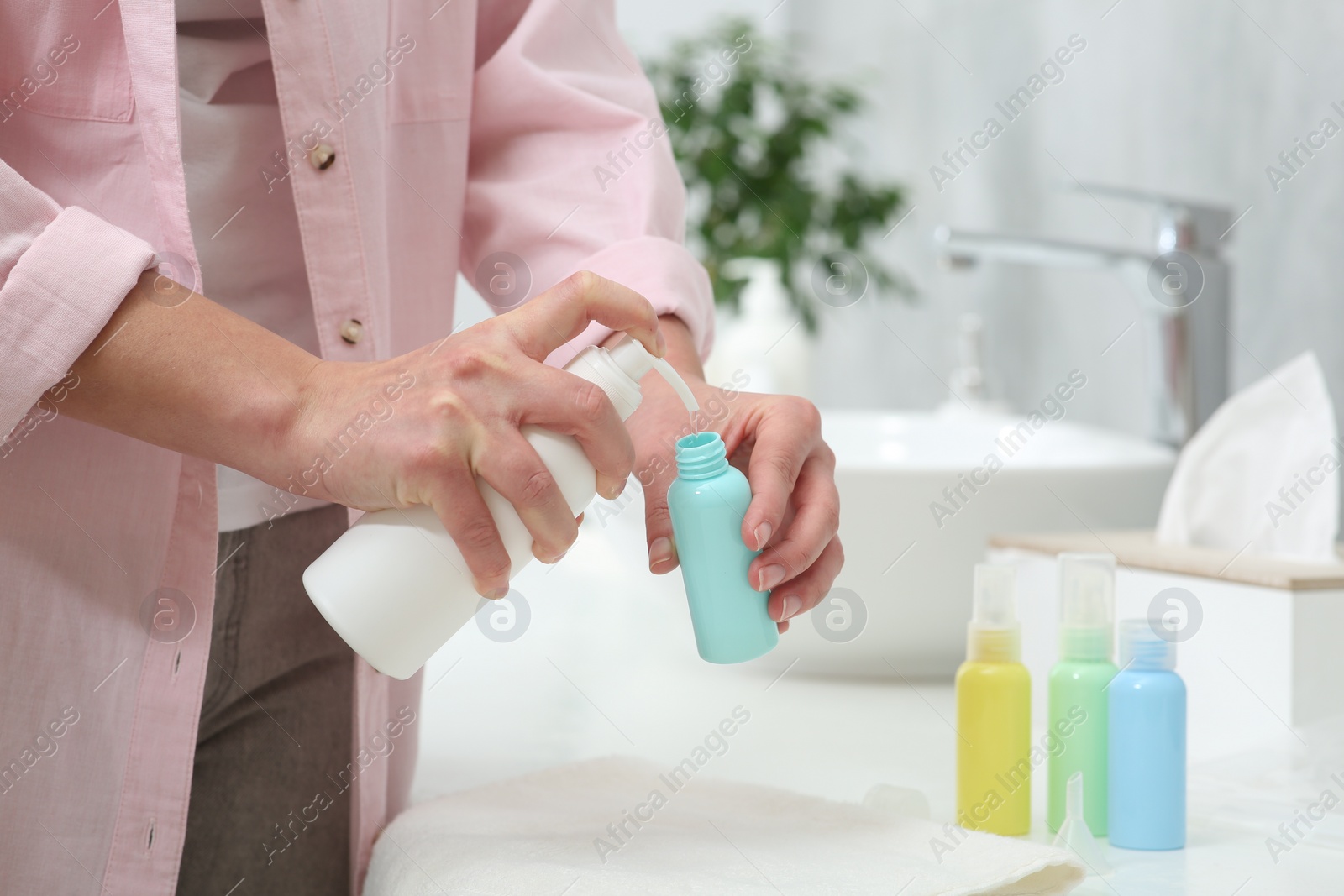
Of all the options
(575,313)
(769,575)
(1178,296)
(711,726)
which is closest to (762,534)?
(769,575)

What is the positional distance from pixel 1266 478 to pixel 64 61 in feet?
2.49

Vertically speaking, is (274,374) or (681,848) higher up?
(274,374)

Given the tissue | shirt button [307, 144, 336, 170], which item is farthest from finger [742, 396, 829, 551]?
the tissue

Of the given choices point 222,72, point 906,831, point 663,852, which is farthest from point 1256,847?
point 222,72

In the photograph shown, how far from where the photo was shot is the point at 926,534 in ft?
2.87

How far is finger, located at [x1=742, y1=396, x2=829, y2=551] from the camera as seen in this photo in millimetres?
515

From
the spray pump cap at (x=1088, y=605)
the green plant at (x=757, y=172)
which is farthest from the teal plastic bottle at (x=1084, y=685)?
the green plant at (x=757, y=172)

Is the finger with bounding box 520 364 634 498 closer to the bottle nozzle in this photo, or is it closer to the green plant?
the bottle nozzle

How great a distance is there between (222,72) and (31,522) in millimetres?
234

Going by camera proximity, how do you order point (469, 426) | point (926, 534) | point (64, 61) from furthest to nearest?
point (926, 534) → point (64, 61) → point (469, 426)

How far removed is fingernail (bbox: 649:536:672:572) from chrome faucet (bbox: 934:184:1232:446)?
652 millimetres

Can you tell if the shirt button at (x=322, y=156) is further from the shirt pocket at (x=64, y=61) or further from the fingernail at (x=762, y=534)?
the fingernail at (x=762, y=534)

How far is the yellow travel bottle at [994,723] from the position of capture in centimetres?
60

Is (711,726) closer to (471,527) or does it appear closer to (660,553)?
(660,553)
